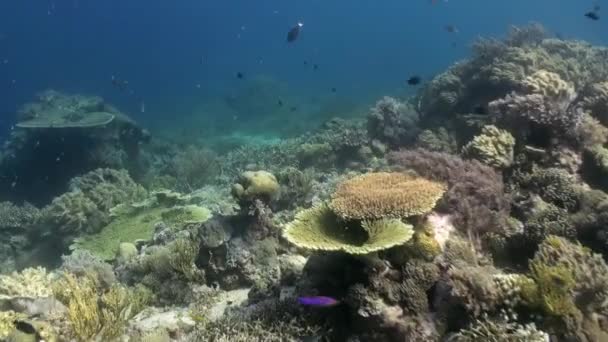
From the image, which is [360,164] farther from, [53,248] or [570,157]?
[53,248]

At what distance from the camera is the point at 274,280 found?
6199 mm

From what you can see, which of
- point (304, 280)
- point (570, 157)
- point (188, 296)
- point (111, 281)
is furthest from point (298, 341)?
point (570, 157)

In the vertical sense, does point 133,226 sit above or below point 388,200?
below

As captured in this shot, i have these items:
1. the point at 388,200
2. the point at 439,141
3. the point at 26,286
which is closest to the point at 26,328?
the point at 26,286

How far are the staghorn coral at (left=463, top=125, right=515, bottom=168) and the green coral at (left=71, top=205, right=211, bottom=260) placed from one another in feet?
18.7

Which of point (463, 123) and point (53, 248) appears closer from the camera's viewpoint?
point (463, 123)

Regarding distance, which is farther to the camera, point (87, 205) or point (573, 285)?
point (87, 205)

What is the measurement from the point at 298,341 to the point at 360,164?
29.9 feet

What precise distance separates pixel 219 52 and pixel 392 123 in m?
146

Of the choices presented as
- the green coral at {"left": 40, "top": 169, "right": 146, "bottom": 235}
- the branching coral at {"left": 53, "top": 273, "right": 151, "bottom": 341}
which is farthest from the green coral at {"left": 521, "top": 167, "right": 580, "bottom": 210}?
the green coral at {"left": 40, "top": 169, "right": 146, "bottom": 235}

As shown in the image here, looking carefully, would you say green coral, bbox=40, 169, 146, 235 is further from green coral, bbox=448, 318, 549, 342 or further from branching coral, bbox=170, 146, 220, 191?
green coral, bbox=448, 318, 549, 342

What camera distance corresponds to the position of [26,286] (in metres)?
6.70

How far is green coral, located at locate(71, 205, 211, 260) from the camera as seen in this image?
32.9 feet

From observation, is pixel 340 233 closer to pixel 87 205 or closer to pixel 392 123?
pixel 392 123
